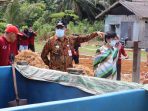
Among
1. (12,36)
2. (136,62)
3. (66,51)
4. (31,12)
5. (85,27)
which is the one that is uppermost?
(31,12)

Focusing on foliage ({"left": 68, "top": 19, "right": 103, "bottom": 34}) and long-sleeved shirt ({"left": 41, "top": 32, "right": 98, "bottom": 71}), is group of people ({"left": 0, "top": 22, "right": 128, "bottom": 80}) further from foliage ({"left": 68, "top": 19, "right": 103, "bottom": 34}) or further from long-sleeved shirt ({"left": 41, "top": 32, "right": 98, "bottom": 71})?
foliage ({"left": 68, "top": 19, "right": 103, "bottom": 34})

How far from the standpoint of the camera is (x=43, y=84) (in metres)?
4.22

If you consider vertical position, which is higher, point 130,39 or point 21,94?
point 130,39

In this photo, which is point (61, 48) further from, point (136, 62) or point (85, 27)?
point (85, 27)

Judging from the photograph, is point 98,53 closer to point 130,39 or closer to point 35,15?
point 130,39

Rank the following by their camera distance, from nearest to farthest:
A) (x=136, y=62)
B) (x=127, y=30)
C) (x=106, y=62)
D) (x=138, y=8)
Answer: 1. (x=106, y=62)
2. (x=138, y=8)
3. (x=127, y=30)
4. (x=136, y=62)

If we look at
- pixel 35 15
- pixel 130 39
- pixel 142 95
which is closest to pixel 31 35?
pixel 130 39

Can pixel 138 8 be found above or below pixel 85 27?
above

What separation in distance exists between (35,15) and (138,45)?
27.7m

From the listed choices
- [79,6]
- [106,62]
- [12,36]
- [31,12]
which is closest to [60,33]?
[12,36]

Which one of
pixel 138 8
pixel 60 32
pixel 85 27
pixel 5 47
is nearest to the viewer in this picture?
pixel 5 47

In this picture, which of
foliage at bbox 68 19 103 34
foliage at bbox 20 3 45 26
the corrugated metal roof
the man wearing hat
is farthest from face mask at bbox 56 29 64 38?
foliage at bbox 20 3 45 26

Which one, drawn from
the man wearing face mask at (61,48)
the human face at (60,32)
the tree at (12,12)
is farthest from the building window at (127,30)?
the tree at (12,12)

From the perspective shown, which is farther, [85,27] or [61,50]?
[85,27]
